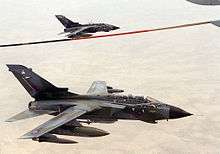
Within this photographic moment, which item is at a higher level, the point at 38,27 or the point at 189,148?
the point at 38,27

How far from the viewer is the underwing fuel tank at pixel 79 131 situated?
3600cm

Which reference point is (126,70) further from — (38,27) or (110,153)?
(38,27)

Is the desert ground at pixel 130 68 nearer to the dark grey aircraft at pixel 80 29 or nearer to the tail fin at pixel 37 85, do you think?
the tail fin at pixel 37 85

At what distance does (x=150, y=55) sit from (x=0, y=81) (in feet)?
91.0

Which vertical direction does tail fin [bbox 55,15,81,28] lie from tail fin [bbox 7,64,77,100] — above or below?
above

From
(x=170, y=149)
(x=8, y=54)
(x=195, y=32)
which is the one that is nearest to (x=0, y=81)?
(x=8, y=54)

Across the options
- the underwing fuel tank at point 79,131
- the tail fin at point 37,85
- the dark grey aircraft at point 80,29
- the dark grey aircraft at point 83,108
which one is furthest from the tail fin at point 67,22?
the underwing fuel tank at point 79,131

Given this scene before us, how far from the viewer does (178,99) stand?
167 feet

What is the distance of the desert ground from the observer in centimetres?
4050

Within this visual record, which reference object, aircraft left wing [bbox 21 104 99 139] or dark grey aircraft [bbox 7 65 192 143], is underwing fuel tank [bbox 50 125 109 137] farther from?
aircraft left wing [bbox 21 104 99 139]

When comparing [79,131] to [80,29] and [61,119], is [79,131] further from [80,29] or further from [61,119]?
[80,29]

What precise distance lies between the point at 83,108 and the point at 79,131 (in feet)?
12.0

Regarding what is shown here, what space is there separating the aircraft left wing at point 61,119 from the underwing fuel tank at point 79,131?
634 millimetres

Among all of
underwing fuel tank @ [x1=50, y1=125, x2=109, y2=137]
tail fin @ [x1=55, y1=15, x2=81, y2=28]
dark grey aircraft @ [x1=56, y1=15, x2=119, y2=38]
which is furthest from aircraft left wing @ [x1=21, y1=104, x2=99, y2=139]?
tail fin @ [x1=55, y1=15, x2=81, y2=28]
